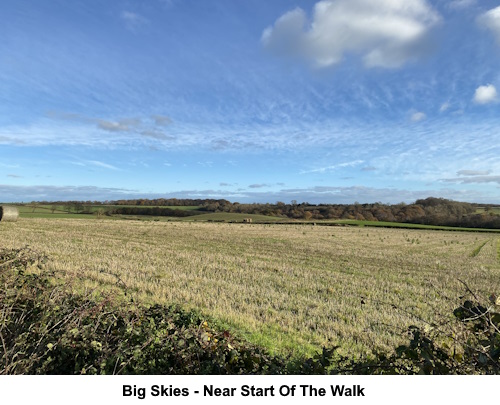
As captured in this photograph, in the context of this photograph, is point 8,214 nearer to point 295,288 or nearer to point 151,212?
point 295,288

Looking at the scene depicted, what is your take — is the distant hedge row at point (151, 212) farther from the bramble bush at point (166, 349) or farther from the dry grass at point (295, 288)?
the bramble bush at point (166, 349)

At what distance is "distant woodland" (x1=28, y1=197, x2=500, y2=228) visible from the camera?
7719cm

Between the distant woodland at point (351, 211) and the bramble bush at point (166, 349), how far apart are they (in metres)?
72.4

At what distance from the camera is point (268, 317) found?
7.69 m

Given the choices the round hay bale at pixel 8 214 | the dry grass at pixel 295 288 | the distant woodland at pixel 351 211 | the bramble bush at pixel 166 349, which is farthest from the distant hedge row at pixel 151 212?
the bramble bush at pixel 166 349

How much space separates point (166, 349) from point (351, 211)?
99.0m

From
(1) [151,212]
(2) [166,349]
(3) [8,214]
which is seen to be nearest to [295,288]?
(2) [166,349]

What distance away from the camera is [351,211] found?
97938mm

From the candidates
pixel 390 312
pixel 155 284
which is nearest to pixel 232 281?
pixel 155 284

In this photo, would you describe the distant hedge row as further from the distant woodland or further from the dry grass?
the dry grass

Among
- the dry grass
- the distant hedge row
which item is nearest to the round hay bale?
the dry grass

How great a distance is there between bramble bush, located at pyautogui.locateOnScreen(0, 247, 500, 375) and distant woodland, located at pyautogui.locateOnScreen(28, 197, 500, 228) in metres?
72.4

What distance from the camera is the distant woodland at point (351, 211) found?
253ft
